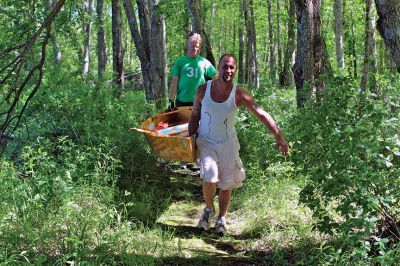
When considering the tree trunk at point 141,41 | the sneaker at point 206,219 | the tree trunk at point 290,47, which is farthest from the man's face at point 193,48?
the tree trunk at point 290,47

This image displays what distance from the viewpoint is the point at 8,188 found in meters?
4.93

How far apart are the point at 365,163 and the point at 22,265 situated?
2.85 m

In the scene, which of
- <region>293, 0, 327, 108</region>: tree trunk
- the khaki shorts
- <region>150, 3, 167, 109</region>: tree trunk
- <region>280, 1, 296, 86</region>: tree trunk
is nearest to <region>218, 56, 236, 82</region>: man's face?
the khaki shorts

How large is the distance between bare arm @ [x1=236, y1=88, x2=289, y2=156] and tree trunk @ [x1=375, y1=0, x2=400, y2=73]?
125cm

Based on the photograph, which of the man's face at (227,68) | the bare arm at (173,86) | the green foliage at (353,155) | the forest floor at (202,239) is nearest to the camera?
the green foliage at (353,155)

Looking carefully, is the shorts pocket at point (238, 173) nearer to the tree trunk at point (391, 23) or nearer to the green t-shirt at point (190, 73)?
the tree trunk at point (391, 23)

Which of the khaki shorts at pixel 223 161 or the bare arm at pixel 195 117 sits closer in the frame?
the khaki shorts at pixel 223 161

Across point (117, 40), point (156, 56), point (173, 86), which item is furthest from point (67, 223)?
point (117, 40)

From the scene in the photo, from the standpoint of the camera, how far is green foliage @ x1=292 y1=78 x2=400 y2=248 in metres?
3.35

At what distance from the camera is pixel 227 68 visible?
4840 mm

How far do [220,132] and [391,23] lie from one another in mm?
2050

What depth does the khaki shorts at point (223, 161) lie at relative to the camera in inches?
198

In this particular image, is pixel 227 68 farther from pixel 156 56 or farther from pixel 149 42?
pixel 149 42

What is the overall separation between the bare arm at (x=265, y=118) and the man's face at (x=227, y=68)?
0.19 m
